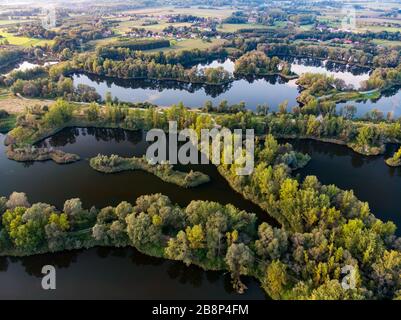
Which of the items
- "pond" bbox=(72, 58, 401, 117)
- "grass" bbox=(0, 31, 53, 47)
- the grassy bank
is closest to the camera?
the grassy bank

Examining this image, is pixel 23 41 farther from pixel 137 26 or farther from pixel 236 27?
pixel 236 27

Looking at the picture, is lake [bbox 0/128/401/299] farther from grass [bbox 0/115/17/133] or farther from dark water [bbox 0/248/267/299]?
grass [bbox 0/115/17/133]

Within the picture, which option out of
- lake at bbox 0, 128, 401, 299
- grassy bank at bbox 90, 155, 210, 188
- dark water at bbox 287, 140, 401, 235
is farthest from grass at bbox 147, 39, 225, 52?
grassy bank at bbox 90, 155, 210, 188

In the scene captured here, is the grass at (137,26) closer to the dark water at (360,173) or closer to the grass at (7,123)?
the grass at (7,123)
